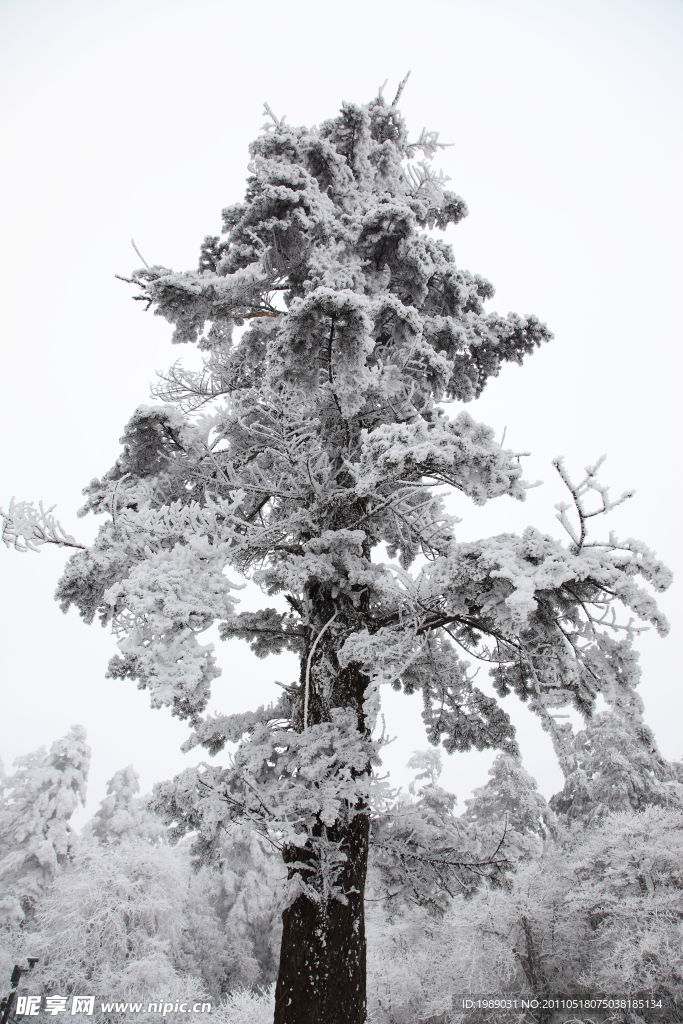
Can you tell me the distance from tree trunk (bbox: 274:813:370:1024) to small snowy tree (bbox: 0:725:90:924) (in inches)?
811

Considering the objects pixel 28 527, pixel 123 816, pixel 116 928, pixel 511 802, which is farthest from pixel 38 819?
pixel 28 527

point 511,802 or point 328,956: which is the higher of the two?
point 511,802

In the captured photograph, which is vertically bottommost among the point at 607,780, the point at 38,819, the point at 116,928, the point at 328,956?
the point at 116,928

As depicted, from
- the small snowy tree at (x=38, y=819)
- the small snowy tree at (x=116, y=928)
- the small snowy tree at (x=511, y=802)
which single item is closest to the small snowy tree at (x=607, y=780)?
the small snowy tree at (x=511, y=802)

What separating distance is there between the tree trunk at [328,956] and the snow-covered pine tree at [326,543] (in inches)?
0.7

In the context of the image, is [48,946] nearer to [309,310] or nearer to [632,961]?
[632,961]

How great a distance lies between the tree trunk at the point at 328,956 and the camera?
13.6 feet

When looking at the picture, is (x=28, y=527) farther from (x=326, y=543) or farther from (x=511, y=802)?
(x=511, y=802)

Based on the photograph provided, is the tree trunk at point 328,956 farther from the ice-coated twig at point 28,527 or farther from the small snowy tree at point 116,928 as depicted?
the small snowy tree at point 116,928

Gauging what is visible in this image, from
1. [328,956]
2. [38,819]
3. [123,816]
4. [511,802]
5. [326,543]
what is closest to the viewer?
[328,956]

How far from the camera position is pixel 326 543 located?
554cm

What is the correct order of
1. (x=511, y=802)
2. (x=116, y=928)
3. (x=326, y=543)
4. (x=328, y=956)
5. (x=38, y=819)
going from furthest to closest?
(x=511, y=802) < (x=38, y=819) < (x=116, y=928) < (x=326, y=543) < (x=328, y=956)

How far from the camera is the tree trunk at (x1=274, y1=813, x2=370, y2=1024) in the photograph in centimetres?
414

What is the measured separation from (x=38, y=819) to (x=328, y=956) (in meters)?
23.0
